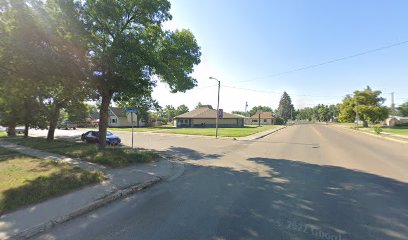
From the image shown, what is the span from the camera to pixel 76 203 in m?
5.21

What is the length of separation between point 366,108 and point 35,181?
61.8 metres

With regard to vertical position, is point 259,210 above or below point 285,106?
below

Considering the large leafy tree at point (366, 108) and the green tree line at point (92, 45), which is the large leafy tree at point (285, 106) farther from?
the green tree line at point (92, 45)

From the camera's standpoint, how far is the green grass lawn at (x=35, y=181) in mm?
5266

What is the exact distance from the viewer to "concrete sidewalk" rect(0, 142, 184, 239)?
4113 mm

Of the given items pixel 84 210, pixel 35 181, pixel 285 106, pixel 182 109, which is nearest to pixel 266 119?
pixel 182 109

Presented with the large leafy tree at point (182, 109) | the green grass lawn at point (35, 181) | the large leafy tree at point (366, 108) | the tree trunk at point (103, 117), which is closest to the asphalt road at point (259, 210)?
the green grass lawn at point (35, 181)

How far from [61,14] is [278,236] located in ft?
36.7

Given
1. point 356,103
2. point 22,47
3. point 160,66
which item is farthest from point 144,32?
point 356,103

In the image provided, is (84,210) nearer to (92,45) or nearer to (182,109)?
(92,45)

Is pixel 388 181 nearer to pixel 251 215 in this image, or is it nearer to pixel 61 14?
pixel 251 215

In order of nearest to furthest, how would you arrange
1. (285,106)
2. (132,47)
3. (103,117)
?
(132,47) < (103,117) < (285,106)

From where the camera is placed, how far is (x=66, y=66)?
977 centimetres

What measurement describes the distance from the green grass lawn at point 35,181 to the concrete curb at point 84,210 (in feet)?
4.06
